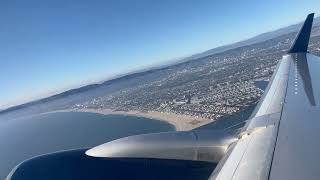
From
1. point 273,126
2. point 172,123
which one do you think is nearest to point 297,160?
point 273,126

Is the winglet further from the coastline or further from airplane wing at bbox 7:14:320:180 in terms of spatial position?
the coastline

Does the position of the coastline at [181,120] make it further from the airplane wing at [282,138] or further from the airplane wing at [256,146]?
the airplane wing at [256,146]

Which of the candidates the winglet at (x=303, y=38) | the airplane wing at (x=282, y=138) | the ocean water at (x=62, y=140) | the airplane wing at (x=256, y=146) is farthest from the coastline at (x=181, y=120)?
the airplane wing at (x=256, y=146)

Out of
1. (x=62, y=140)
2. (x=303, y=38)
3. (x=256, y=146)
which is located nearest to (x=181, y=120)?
(x=62, y=140)

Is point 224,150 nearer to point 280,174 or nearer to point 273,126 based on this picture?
point 273,126

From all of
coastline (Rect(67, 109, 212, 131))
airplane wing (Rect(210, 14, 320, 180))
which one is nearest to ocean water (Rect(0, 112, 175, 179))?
coastline (Rect(67, 109, 212, 131))

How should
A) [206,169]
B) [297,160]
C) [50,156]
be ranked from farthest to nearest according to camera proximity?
1. [50,156]
2. [206,169]
3. [297,160]
